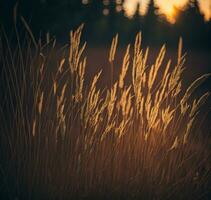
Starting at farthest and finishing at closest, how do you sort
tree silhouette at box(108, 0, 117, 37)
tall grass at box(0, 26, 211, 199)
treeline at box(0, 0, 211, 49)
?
tree silhouette at box(108, 0, 117, 37)
treeline at box(0, 0, 211, 49)
tall grass at box(0, 26, 211, 199)

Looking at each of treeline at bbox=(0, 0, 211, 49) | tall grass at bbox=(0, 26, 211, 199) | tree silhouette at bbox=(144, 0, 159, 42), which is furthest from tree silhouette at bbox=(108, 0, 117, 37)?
tall grass at bbox=(0, 26, 211, 199)

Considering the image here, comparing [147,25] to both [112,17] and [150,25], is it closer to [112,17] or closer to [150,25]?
[150,25]

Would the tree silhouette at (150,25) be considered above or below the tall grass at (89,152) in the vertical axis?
below

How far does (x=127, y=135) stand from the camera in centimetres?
168

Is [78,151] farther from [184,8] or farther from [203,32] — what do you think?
[184,8]

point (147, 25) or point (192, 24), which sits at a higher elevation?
point (192, 24)

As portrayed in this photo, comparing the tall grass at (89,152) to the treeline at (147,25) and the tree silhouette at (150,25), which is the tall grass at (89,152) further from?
the tree silhouette at (150,25)

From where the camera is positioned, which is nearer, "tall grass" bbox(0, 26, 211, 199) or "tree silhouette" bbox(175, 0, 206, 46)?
"tall grass" bbox(0, 26, 211, 199)

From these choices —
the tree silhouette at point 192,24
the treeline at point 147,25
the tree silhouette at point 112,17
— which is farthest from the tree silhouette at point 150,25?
the tree silhouette at point 112,17

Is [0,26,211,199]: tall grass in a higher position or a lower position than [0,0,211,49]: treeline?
higher

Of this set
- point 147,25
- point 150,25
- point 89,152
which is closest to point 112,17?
point 147,25

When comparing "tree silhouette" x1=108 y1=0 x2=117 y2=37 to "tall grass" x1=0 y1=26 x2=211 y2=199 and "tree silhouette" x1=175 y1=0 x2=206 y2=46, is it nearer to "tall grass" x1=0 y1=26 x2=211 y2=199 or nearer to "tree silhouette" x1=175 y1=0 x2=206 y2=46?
"tree silhouette" x1=175 y1=0 x2=206 y2=46

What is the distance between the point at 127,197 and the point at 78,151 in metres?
0.31

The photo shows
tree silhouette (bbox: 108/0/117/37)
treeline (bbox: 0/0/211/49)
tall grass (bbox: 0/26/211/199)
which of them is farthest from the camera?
tree silhouette (bbox: 108/0/117/37)
